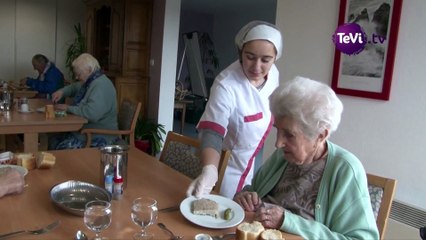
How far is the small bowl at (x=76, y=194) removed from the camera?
129 centimetres

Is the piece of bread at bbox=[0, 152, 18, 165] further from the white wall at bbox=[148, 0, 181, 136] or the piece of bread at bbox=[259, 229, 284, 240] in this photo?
the white wall at bbox=[148, 0, 181, 136]

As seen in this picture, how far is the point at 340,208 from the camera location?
1137 mm

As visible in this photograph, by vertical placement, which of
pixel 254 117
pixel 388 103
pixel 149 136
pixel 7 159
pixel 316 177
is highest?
pixel 388 103

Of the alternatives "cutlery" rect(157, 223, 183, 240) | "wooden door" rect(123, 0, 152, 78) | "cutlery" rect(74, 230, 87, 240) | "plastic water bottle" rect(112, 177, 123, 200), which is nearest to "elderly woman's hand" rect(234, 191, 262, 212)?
"cutlery" rect(157, 223, 183, 240)

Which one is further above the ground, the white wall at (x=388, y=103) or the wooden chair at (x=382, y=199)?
the white wall at (x=388, y=103)

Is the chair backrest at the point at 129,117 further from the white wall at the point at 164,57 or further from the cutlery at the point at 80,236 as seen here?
the cutlery at the point at 80,236

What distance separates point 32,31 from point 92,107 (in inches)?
168

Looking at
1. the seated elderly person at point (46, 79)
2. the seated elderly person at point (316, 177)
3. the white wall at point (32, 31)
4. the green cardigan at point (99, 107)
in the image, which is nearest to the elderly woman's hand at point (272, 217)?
the seated elderly person at point (316, 177)

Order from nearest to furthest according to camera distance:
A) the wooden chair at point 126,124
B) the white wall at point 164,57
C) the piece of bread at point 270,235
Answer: the piece of bread at point 270,235
the wooden chair at point 126,124
the white wall at point 164,57

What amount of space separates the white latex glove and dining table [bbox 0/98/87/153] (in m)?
1.77

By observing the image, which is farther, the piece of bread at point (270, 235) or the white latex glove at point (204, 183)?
the white latex glove at point (204, 183)

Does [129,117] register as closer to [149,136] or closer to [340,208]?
[149,136]

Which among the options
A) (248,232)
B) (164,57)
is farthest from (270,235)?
(164,57)

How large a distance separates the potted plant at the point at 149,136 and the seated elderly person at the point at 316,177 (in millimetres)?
3188
